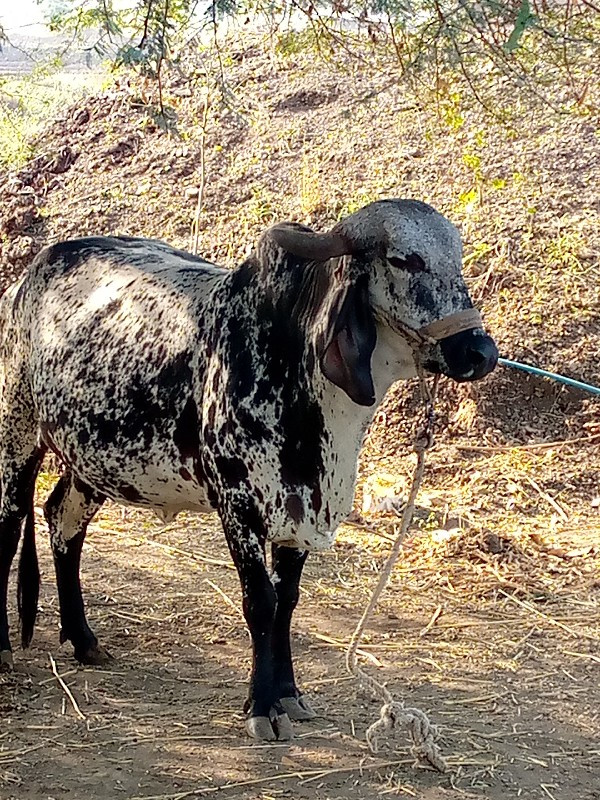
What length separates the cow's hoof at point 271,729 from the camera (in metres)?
4.20

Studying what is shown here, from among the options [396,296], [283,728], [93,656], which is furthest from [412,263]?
[93,656]

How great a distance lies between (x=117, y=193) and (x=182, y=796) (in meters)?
8.24

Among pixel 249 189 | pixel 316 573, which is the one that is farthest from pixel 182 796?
pixel 249 189

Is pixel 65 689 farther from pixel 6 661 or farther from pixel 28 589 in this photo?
pixel 28 589

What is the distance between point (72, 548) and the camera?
5.15 m

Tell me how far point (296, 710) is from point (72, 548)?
1346 mm

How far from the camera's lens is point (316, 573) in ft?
20.8

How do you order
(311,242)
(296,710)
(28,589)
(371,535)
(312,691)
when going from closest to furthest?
1. (311,242)
2. (296,710)
3. (312,691)
4. (28,589)
5. (371,535)

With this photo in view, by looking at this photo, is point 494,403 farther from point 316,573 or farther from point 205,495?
point 205,495

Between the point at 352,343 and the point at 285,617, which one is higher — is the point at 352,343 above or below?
above

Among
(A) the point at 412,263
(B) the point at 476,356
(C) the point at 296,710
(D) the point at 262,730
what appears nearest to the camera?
(B) the point at 476,356

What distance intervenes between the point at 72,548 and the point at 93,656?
0.48 m

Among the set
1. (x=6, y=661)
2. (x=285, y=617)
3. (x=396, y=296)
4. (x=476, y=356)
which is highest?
(x=396, y=296)

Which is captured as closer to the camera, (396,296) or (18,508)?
(396,296)
